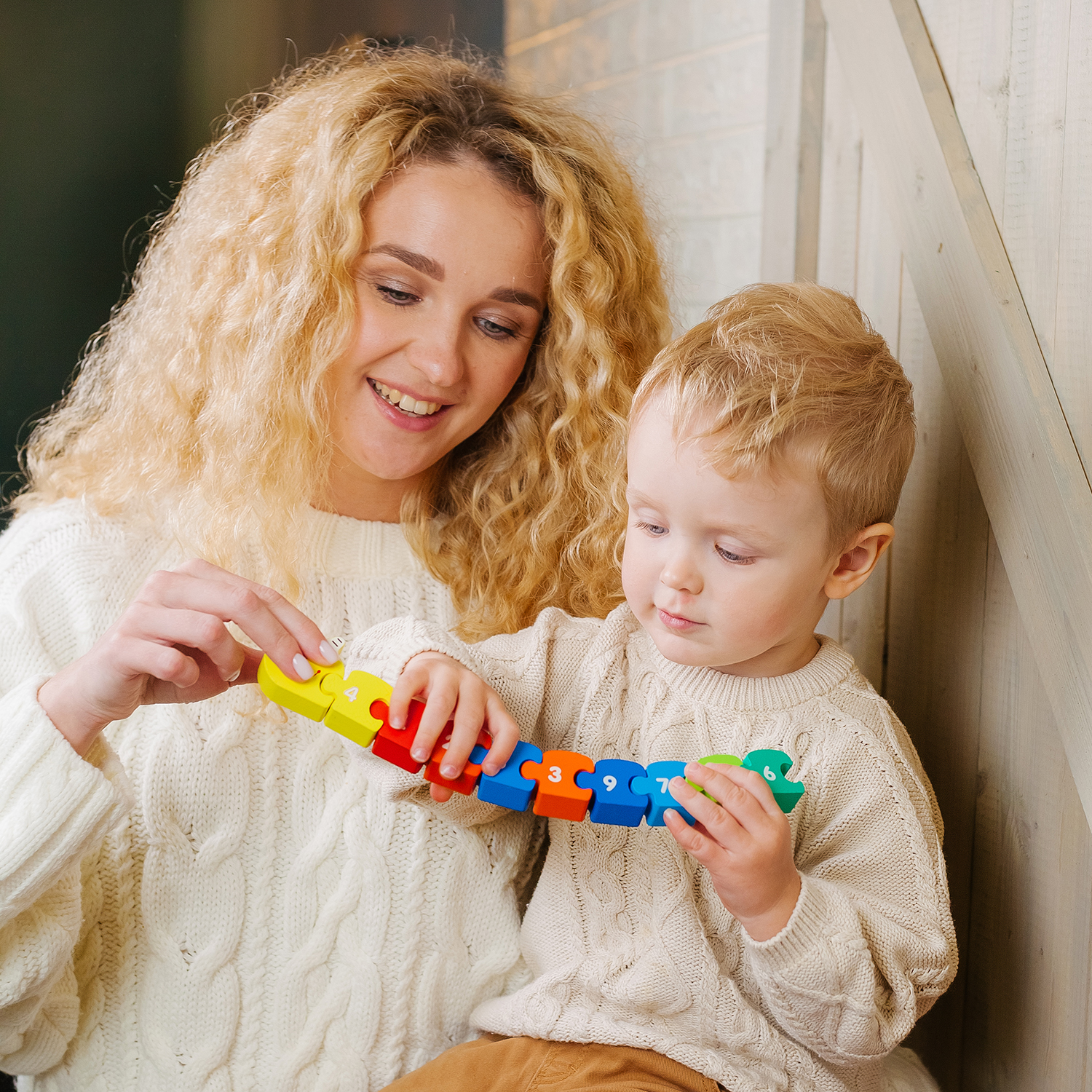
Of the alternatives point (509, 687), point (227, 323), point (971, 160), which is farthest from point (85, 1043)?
point (971, 160)

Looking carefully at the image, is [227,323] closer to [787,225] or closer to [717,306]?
[717,306]

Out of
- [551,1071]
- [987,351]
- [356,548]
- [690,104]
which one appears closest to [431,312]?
[356,548]

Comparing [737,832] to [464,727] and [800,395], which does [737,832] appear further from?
[800,395]

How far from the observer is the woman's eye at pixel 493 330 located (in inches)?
56.0

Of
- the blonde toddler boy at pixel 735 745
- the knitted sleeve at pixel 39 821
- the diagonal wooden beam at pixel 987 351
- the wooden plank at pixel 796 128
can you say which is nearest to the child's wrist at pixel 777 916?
the blonde toddler boy at pixel 735 745

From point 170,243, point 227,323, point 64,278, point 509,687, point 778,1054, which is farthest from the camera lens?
point 64,278

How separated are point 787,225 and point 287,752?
1143mm

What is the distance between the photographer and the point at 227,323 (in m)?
1.40

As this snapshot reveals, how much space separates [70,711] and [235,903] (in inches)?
12.9

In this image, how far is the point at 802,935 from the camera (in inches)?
40.2

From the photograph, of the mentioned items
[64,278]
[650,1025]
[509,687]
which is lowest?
[650,1025]

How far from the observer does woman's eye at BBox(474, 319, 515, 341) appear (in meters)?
1.42

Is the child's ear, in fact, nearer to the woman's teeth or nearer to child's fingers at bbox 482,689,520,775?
child's fingers at bbox 482,689,520,775

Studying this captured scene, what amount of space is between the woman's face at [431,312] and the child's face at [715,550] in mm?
354
